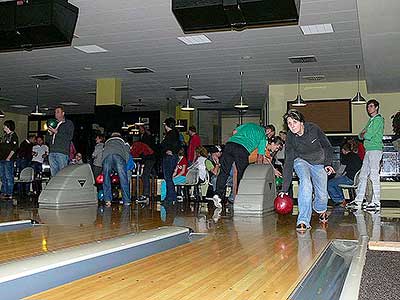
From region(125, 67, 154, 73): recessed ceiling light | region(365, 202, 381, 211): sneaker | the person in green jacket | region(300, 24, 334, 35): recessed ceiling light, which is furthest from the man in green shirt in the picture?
region(125, 67, 154, 73): recessed ceiling light

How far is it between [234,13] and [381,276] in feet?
10.8

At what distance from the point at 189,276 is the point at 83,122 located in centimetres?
1703

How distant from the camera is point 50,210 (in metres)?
6.33

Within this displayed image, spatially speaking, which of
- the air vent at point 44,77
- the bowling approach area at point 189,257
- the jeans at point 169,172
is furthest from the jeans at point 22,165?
the bowling approach area at point 189,257

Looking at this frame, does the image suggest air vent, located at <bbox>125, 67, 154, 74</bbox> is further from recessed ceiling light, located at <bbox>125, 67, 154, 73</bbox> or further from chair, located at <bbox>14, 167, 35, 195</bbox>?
chair, located at <bbox>14, 167, 35, 195</bbox>

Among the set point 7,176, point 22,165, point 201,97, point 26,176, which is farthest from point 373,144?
point 201,97

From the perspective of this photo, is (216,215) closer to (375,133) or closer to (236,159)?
(236,159)

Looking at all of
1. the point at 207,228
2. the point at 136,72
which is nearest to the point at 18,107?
the point at 136,72

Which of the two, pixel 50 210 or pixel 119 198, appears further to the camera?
pixel 119 198

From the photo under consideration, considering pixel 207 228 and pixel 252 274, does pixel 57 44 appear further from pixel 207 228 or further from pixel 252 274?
pixel 252 274

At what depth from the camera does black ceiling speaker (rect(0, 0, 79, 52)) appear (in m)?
5.67

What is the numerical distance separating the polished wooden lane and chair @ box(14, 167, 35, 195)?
6.22 meters

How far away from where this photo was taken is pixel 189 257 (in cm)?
311

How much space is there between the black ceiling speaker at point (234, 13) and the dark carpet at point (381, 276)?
263 cm
